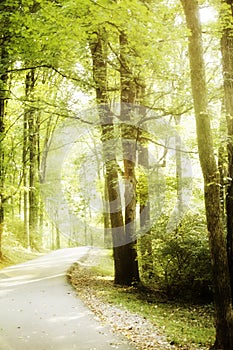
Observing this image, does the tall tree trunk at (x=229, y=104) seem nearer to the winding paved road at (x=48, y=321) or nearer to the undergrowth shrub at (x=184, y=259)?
the winding paved road at (x=48, y=321)

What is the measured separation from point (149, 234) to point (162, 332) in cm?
510

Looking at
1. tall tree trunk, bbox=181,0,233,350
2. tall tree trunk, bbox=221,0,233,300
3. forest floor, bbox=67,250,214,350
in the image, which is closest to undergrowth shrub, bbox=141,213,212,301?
forest floor, bbox=67,250,214,350

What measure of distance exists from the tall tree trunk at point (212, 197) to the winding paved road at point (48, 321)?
1718mm

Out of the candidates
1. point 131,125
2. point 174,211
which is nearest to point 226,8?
point 131,125

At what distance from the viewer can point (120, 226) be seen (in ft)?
48.4

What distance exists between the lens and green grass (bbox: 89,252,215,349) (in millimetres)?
7823

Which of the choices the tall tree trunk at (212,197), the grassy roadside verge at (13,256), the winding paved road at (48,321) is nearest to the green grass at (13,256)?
the grassy roadside verge at (13,256)

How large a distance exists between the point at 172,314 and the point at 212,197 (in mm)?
4820

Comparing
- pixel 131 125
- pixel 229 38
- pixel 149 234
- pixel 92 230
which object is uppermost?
pixel 229 38

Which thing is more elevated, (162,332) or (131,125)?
(131,125)

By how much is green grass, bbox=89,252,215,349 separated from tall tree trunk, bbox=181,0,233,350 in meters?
0.94

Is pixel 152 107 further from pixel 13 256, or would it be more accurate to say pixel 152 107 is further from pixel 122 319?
pixel 13 256

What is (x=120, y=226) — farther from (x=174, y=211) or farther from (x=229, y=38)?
(x=229, y=38)

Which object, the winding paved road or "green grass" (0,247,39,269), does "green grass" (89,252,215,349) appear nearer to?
the winding paved road
